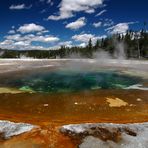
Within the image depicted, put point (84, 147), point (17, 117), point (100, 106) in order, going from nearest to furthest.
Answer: point (84, 147), point (17, 117), point (100, 106)

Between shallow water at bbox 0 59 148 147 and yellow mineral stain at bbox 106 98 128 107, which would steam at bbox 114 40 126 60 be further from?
yellow mineral stain at bbox 106 98 128 107

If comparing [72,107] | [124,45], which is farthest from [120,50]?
[72,107]

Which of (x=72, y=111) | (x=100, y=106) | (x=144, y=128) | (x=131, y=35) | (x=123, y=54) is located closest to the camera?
(x=144, y=128)

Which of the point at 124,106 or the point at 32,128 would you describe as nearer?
the point at 32,128

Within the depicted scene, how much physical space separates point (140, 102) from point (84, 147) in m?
6.90

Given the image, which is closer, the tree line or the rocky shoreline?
the rocky shoreline

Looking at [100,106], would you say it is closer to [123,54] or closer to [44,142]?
[44,142]

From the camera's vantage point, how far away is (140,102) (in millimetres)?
14102

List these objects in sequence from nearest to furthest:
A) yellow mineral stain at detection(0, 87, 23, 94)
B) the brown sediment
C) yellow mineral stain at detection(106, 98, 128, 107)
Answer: the brown sediment < yellow mineral stain at detection(106, 98, 128, 107) < yellow mineral stain at detection(0, 87, 23, 94)

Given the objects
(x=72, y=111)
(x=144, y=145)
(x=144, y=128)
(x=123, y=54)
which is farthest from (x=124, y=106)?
(x=123, y=54)

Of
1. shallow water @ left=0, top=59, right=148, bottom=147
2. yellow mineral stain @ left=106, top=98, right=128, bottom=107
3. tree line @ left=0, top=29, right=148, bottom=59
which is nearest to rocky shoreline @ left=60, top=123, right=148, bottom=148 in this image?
shallow water @ left=0, top=59, right=148, bottom=147

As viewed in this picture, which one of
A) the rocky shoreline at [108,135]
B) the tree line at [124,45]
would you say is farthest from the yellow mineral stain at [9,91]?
A: the tree line at [124,45]

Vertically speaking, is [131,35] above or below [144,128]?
above

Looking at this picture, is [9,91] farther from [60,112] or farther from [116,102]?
[116,102]
